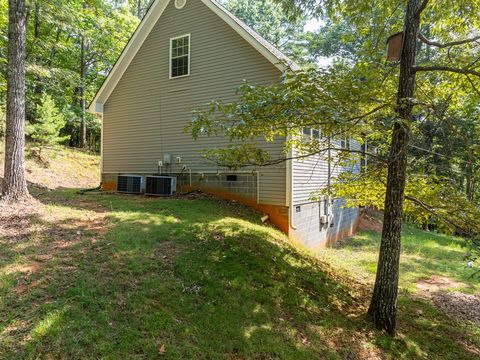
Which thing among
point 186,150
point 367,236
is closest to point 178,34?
point 186,150

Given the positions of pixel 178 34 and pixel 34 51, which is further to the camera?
pixel 34 51

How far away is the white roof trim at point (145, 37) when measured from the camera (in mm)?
8130

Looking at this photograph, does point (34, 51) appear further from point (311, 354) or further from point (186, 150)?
point (311, 354)

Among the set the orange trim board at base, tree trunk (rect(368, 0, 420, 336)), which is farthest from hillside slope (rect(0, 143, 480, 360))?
the orange trim board at base

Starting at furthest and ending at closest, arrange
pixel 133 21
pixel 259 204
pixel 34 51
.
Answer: pixel 133 21 → pixel 34 51 → pixel 259 204

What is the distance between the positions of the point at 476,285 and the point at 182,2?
11433mm

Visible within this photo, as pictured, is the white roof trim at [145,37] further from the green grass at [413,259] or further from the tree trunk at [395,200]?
the green grass at [413,259]

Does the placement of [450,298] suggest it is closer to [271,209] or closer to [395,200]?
[395,200]

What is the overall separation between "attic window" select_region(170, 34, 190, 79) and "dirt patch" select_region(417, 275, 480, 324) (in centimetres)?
873

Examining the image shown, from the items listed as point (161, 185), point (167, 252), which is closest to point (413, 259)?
point (167, 252)

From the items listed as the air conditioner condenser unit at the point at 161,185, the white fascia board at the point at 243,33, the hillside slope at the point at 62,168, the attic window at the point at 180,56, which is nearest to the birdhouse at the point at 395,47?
the white fascia board at the point at 243,33

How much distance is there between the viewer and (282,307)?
431cm

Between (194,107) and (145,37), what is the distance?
11.3 feet

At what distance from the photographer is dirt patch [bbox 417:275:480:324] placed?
5.50m
